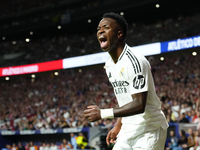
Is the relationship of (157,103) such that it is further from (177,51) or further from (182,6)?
(182,6)

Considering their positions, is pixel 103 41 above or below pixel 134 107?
above

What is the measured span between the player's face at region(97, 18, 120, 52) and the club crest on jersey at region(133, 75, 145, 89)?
48 cm

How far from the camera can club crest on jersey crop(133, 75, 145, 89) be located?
2.65 meters

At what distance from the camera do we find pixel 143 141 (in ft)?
9.52

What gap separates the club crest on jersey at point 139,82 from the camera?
2652mm

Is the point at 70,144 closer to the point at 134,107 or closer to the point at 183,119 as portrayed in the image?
the point at 183,119

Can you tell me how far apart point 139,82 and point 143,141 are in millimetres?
671

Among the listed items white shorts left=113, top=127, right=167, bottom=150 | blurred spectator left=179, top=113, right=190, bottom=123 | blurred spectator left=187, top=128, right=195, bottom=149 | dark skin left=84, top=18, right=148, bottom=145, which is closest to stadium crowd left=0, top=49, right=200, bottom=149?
blurred spectator left=179, top=113, right=190, bottom=123

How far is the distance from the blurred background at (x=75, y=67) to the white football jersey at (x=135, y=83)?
6.91m

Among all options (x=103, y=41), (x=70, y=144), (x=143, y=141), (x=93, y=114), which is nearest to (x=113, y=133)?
(x=143, y=141)

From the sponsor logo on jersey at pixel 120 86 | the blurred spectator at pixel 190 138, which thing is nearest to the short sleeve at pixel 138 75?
the sponsor logo on jersey at pixel 120 86

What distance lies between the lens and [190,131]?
31.2 feet

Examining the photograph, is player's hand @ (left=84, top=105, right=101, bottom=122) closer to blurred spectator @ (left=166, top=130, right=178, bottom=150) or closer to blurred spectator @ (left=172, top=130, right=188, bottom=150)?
blurred spectator @ (left=172, top=130, right=188, bottom=150)

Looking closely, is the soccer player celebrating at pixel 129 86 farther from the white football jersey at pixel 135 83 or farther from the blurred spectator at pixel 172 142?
the blurred spectator at pixel 172 142
